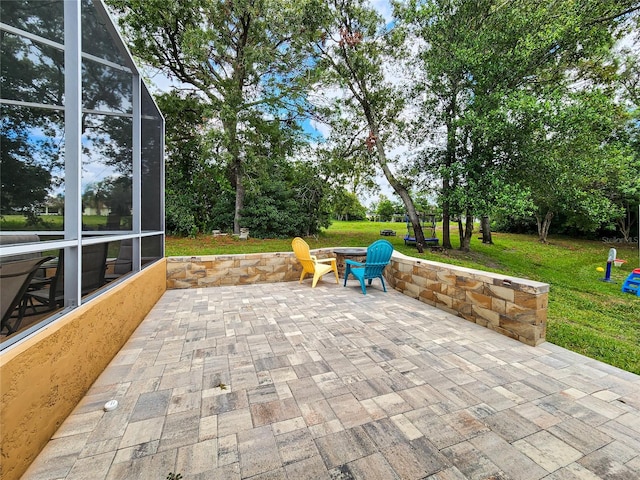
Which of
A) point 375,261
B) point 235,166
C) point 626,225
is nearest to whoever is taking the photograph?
point 375,261

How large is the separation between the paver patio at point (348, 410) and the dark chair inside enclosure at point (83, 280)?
735 mm

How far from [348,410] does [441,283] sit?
2.82m

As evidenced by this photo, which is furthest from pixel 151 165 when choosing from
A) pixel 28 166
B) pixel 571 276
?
pixel 571 276

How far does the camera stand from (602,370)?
248 centimetres

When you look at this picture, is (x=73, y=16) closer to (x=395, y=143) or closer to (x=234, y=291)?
(x=234, y=291)

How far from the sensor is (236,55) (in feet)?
33.1

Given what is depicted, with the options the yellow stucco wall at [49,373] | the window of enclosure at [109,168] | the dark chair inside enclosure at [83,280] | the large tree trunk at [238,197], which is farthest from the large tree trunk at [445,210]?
the yellow stucco wall at [49,373]

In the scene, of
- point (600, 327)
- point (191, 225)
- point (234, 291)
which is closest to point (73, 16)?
point (234, 291)

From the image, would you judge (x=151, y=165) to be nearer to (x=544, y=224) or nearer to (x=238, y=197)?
(x=238, y=197)

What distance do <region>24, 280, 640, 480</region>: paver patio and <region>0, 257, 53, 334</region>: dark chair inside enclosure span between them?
0.74 metres

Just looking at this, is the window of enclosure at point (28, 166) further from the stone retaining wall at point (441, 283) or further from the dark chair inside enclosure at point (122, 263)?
the stone retaining wall at point (441, 283)

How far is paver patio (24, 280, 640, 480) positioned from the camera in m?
1.48

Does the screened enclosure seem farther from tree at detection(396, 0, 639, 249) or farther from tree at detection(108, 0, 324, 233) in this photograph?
tree at detection(396, 0, 639, 249)

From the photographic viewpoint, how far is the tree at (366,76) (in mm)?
8820
